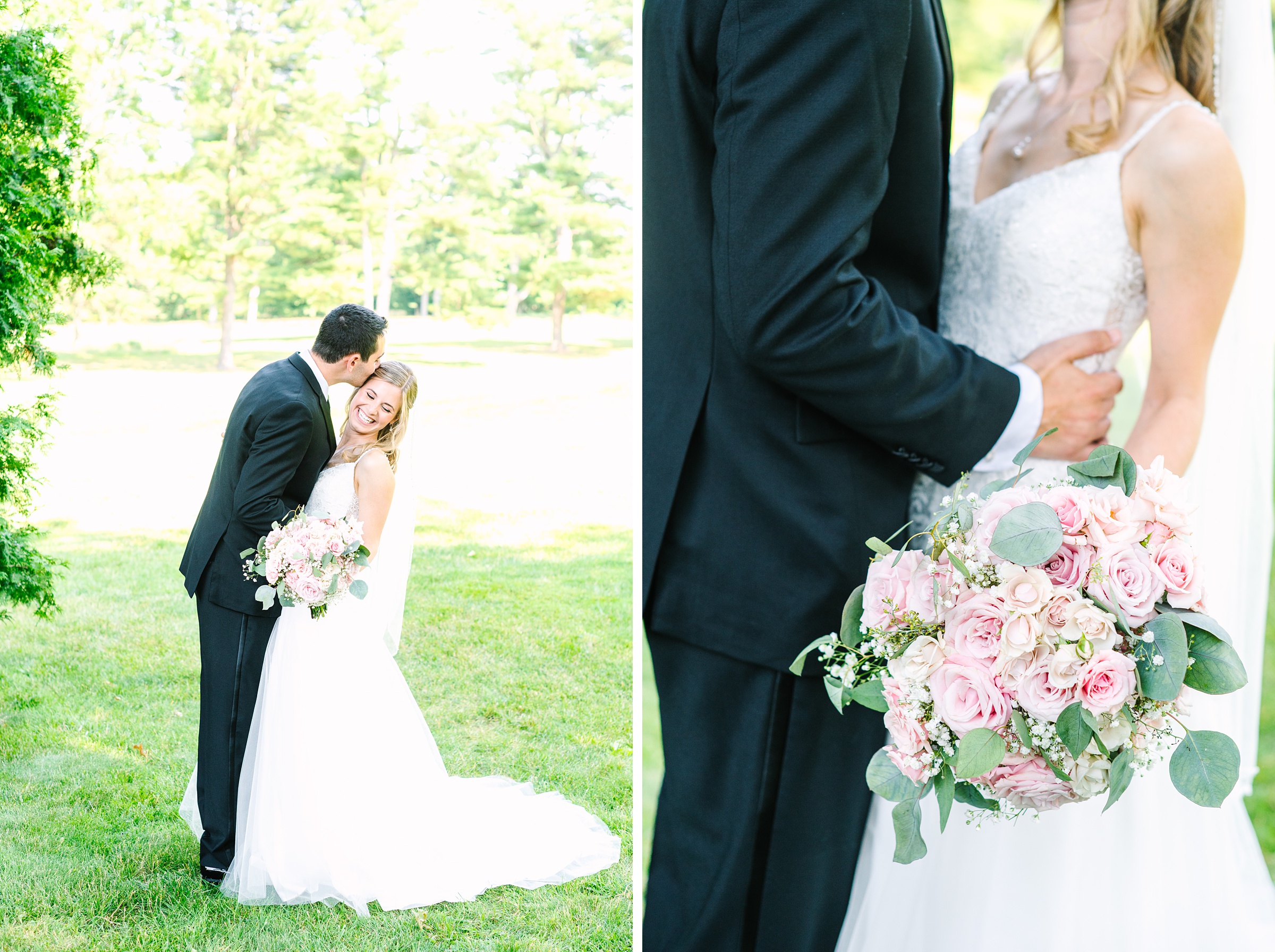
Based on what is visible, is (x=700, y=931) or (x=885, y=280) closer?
(x=885, y=280)

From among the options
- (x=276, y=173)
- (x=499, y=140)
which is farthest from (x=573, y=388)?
(x=276, y=173)

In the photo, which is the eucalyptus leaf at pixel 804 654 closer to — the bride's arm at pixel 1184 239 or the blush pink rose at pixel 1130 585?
the blush pink rose at pixel 1130 585

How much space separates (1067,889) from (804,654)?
866 mm

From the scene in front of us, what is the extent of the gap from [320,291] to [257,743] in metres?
0.90

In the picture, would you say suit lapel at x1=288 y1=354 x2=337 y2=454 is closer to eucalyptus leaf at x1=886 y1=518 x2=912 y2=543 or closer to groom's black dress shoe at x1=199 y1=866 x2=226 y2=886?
groom's black dress shoe at x1=199 y1=866 x2=226 y2=886

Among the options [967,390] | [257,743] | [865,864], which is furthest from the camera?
[257,743]

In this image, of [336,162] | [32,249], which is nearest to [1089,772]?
[336,162]

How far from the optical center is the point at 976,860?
175 cm

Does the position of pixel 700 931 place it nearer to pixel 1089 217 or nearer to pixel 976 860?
pixel 976 860

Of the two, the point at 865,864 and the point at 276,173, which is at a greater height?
the point at 276,173

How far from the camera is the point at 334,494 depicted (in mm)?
1903

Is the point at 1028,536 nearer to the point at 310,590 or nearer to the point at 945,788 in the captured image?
the point at 945,788

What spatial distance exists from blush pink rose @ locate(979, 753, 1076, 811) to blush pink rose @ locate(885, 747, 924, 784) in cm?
7

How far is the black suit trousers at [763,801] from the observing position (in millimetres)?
1502
